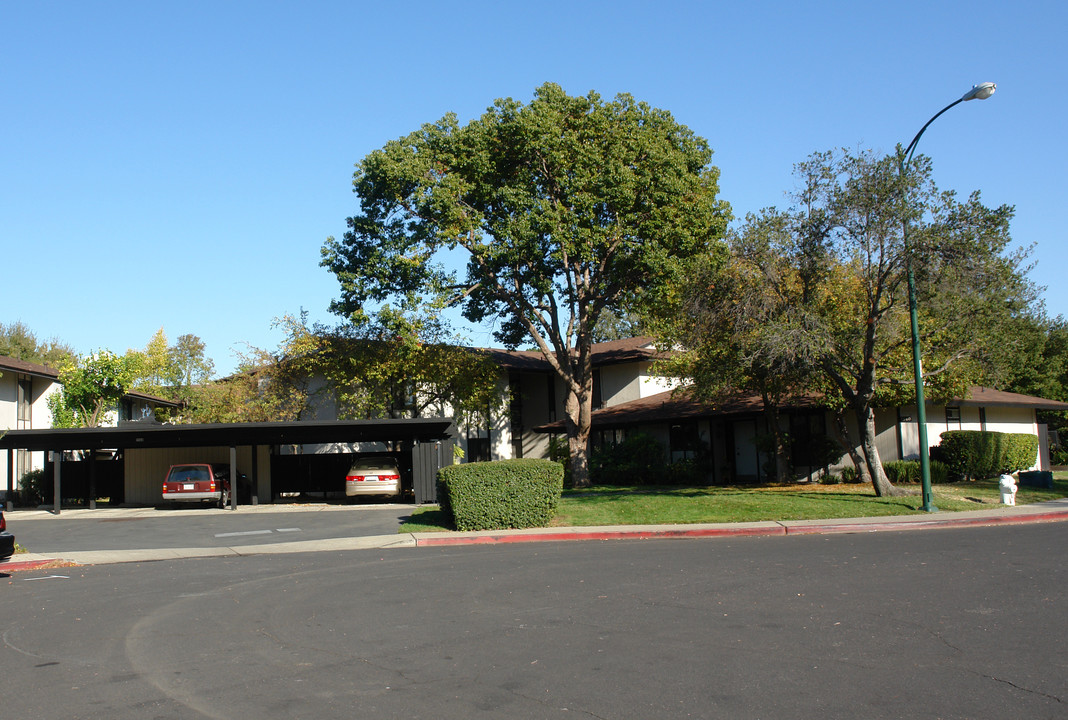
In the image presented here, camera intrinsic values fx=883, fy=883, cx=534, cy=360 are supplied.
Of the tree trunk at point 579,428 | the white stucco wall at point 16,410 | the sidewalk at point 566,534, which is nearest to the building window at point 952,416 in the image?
the tree trunk at point 579,428

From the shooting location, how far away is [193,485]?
29.3 m

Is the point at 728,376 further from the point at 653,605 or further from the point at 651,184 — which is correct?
the point at 653,605

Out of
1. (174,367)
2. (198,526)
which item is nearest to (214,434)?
(198,526)

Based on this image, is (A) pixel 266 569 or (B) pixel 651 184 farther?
(B) pixel 651 184

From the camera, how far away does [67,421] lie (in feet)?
127

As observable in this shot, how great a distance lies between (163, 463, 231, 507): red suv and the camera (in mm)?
29250

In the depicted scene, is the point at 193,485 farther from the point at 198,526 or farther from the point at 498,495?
the point at 498,495

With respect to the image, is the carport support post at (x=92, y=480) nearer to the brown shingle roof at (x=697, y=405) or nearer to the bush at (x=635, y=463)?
the bush at (x=635, y=463)

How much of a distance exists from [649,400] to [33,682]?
35325 millimetres

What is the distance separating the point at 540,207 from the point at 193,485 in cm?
1473

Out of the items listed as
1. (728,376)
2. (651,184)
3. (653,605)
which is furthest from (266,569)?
(651,184)

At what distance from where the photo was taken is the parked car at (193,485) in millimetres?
29250

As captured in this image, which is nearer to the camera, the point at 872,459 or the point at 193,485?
the point at 872,459

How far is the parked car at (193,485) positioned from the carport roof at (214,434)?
2.88 feet
